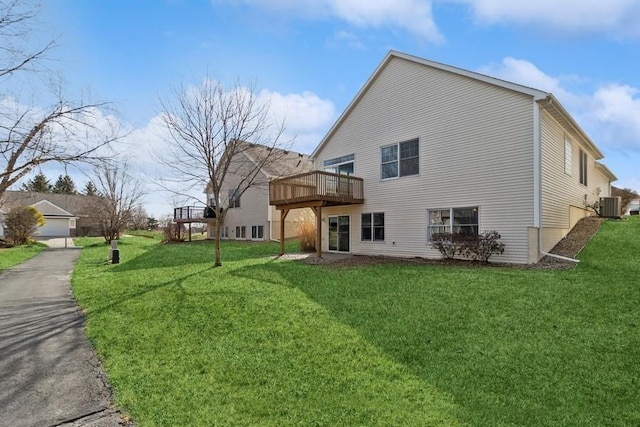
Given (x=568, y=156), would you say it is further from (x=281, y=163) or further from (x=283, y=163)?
(x=283, y=163)

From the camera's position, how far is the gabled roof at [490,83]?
1128 cm

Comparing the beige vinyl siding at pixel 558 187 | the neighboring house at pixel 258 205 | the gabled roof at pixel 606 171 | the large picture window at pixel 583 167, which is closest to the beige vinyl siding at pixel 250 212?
the neighboring house at pixel 258 205

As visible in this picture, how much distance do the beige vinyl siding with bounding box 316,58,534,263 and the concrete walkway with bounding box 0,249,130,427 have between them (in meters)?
11.1

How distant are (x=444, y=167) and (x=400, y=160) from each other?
6.77 feet

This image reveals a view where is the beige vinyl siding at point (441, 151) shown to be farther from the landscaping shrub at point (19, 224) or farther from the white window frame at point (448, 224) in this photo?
the landscaping shrub at point (19, 224)

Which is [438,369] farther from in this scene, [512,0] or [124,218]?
[124,218]

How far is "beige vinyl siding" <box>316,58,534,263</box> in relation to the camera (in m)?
11.6

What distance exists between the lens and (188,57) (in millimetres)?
12203

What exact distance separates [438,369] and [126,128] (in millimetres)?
10169

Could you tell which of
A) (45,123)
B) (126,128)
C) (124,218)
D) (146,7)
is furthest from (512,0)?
(124,218)

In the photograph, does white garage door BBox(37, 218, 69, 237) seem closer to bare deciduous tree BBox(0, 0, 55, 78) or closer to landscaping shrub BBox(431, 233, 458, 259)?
bare deciduous tree BBox(0, 0, 55, 78)

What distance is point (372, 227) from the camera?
1594cm

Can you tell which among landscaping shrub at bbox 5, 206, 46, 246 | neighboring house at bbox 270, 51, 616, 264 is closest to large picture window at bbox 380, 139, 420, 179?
neighboring house at bbox 270, 51, 616, 264

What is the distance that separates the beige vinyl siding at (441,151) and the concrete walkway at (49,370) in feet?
36.6
